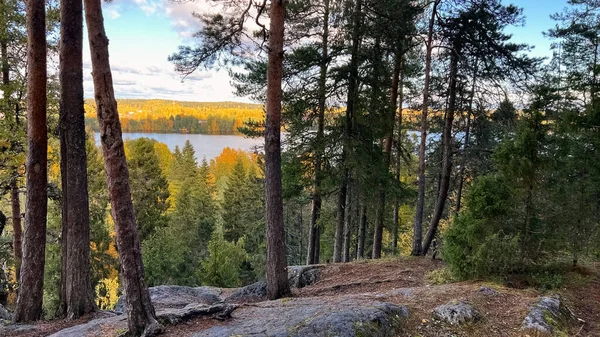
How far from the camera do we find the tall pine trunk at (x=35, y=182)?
18.8 feet

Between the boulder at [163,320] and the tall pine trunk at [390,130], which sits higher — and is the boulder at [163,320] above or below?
below

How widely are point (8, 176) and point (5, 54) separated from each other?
301cm

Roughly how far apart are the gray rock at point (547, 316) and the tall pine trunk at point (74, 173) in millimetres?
6170

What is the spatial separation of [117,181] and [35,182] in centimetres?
289

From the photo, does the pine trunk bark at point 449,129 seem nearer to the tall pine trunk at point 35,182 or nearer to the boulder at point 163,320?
the boulder at point 163,320

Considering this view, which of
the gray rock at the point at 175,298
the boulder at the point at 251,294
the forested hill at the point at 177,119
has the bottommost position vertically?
the gray rock at the point at 175,298

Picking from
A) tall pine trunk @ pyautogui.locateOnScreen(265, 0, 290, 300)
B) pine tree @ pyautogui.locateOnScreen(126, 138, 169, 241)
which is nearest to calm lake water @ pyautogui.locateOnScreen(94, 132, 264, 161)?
pine tree @ pyautogui.locateOnScreen(126, 138, 169, 241)

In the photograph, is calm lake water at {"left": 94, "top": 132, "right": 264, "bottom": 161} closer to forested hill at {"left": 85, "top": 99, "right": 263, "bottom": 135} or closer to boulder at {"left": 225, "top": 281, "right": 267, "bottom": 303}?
forested hill at {"left": 85, "top": 99, "right": 263, "bottom": 135}

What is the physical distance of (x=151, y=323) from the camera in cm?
402

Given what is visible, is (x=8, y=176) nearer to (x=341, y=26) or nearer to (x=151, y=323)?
(x=151, y=323)

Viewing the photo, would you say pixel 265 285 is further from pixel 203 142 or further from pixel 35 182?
pixel 203 142

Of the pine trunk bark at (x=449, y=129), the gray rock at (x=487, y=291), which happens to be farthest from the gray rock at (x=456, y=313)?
the pine trunk bark at (x=449, y=129)

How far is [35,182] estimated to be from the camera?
227 inches

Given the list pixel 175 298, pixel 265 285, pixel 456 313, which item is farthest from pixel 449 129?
Answer: pixel 175 298
